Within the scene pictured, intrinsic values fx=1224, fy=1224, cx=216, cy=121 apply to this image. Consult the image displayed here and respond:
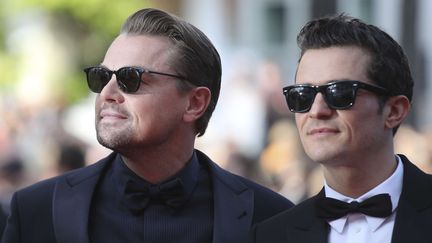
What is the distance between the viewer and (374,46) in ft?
17.2

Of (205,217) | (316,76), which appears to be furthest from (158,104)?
(316,76)

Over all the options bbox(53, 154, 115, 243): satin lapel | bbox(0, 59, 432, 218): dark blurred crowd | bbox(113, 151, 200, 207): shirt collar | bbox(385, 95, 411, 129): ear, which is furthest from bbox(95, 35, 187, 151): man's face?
bbox(0, 59, 432, 218): dark blurred crowd

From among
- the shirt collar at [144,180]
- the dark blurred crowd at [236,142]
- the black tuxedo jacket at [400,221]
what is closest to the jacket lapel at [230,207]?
the shirt collar at [144,180]

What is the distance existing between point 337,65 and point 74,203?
147cm

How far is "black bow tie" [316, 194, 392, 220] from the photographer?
513cm

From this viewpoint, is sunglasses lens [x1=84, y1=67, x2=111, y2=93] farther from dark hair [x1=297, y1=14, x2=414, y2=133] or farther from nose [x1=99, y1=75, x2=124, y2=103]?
dark hair [x1=297, y1=14, x2=414, y2=133]

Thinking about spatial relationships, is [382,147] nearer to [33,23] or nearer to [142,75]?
[142,75]

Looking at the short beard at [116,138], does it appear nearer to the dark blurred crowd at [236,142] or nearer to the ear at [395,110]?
the ear at [395,110]

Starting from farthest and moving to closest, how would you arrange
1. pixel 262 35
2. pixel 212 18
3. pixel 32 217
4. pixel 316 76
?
pixel 212 18 → pixel 262 35 → pixel 32 217 → pixel 316 76

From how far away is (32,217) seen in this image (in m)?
5.82

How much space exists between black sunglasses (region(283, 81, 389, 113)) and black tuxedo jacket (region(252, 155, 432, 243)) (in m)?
0.40

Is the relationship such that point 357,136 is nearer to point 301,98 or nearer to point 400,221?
point 301,98

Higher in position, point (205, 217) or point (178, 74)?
point (178, 74)

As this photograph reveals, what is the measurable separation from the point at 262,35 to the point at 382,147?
62.3 feet
